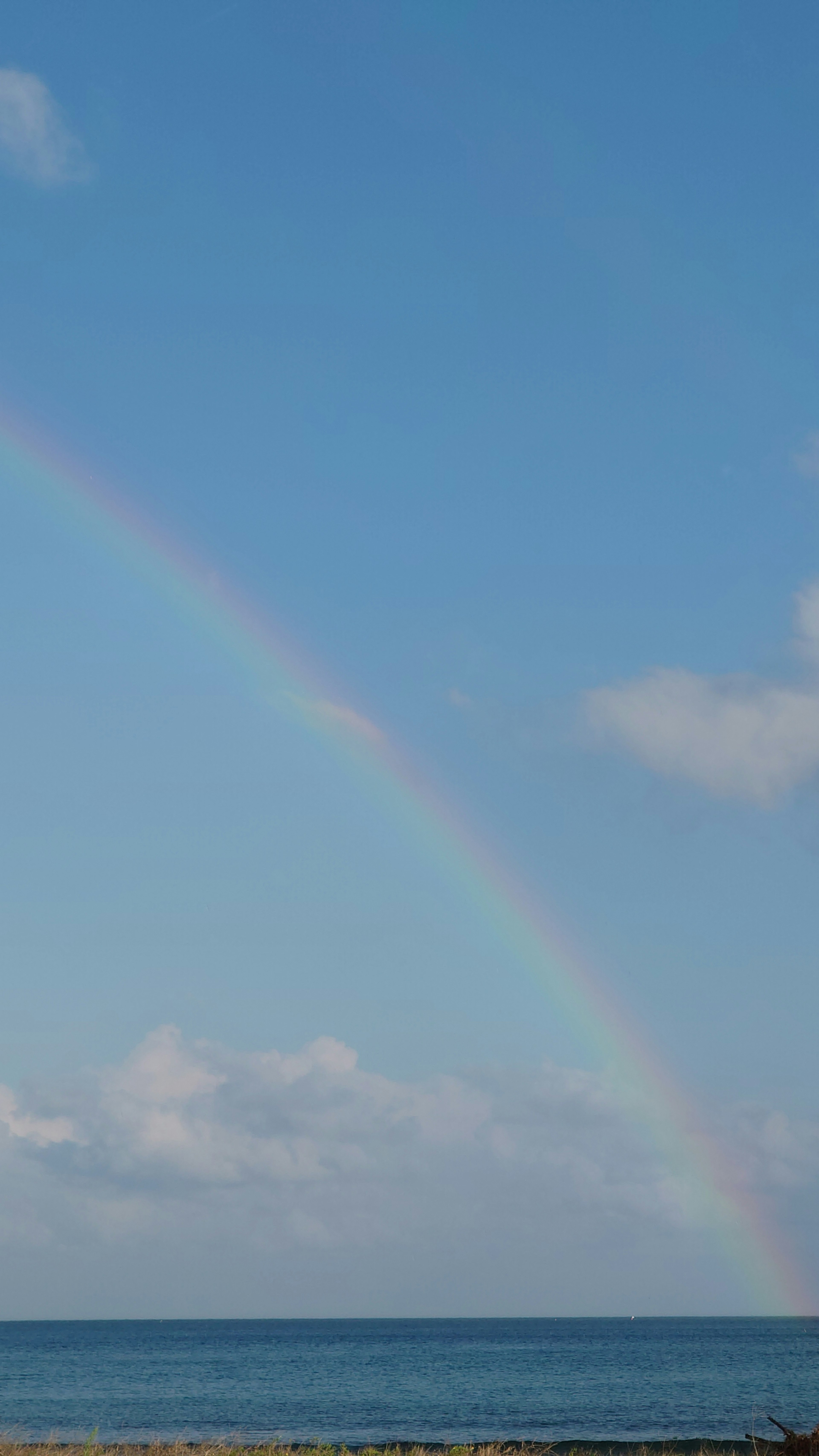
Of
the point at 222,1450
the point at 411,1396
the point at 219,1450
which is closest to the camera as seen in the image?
the point at 219,1450

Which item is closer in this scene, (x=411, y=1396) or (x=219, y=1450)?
(x=219, y=1450)

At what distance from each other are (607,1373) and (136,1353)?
9193 cm

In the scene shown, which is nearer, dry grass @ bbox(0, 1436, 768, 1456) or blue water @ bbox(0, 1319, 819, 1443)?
dry grass @ bbox(0, 1436, 768, 1456)

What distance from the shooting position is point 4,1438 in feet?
86.1

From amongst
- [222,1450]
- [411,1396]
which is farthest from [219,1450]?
[411,1396]

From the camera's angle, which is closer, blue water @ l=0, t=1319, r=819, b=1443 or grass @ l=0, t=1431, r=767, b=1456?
grass @ l=0, t=1431, r=767, b=1456

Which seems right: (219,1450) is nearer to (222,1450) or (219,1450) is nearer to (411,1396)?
(222,1450)

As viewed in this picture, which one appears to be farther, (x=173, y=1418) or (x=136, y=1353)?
(x=136, y=1353)

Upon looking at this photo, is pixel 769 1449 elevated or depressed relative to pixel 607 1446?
elevated

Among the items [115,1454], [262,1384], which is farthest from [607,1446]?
[262,1384]

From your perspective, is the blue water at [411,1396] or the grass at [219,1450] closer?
the grass at [219,1450]

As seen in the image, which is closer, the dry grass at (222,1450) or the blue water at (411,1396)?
Result: the dry grass at (222,1450)

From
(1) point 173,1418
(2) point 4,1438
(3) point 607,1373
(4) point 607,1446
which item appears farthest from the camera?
(3) point 607,1373

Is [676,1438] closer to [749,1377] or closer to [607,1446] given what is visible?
[607,1446]
